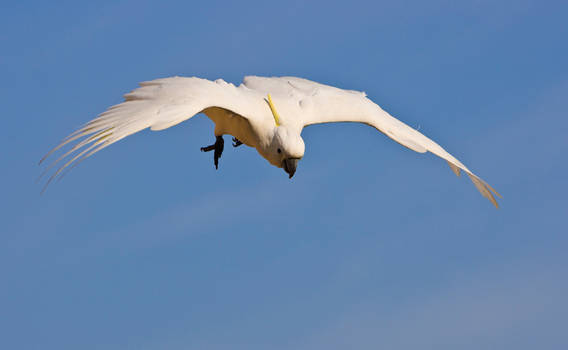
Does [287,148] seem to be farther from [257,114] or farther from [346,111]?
[346,111]

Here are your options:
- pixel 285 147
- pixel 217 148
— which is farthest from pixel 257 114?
pixel 217 148

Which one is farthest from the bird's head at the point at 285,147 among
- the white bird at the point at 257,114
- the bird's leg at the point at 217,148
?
the bird's leg at the point at 217,148

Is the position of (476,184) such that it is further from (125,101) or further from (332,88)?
(125,101)

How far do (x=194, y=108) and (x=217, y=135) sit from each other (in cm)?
235

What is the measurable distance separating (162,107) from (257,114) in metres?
1.49

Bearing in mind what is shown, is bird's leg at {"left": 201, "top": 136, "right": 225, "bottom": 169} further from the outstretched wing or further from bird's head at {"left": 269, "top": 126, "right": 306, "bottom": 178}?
bird's head at {"left": 269, "top": 126, "right": 306, "bottom": 178}

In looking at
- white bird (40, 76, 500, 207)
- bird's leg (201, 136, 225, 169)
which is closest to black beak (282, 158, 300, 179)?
white bird (40, 76, 500, 207)

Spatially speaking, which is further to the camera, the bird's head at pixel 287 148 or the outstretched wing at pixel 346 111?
the outstretched wing at pixel 346 111

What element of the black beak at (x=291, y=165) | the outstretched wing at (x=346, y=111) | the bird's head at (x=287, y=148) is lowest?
the black beak at (x=291, y=165)

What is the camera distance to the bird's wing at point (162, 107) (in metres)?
11.9

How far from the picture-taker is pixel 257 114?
1348 cm

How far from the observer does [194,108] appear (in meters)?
12.6

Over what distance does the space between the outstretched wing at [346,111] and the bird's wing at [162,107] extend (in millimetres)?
813

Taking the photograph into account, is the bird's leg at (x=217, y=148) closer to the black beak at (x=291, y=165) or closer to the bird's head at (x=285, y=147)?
the bird's head at (x=285, y=147)
